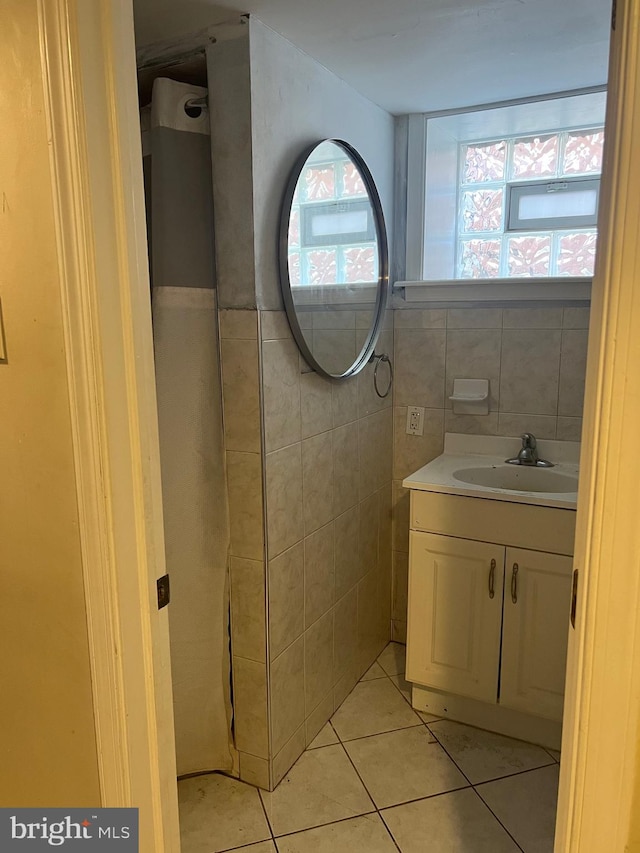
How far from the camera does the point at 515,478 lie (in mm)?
2256

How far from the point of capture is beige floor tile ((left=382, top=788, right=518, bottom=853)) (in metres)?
1.69

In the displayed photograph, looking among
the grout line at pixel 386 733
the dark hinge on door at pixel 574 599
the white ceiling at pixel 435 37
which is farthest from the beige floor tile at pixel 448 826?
the white ceiling at pixel 435 37

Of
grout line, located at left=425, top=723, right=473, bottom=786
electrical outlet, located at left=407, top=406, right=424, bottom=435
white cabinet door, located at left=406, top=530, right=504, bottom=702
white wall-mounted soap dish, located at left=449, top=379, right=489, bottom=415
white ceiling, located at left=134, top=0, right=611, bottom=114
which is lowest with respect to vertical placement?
grout line, located at left=425, top=723, right=473, bottom=786

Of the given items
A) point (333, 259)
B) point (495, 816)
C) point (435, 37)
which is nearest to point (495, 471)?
point (333, 259)

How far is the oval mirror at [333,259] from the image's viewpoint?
177cm

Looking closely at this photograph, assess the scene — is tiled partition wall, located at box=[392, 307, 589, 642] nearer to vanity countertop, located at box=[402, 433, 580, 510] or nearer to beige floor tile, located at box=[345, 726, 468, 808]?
vanity countertop, located at box=[402, 433, 580, 510]

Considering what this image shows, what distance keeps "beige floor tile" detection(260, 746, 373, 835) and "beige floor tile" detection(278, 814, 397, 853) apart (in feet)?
0.09

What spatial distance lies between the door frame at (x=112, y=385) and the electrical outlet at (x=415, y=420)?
1.63m

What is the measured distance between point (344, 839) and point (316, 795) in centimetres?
18

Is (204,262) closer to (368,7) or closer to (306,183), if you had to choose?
(306,183)

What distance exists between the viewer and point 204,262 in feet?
5.55

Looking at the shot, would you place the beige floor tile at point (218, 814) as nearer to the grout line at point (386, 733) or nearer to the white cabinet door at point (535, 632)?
the grout line at point (386, 733)

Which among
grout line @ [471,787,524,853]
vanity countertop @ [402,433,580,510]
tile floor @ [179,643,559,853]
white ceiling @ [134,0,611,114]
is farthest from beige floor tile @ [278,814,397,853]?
white ceiling @ [134,0,611,114]

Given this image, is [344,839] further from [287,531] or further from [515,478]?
[515,478]
